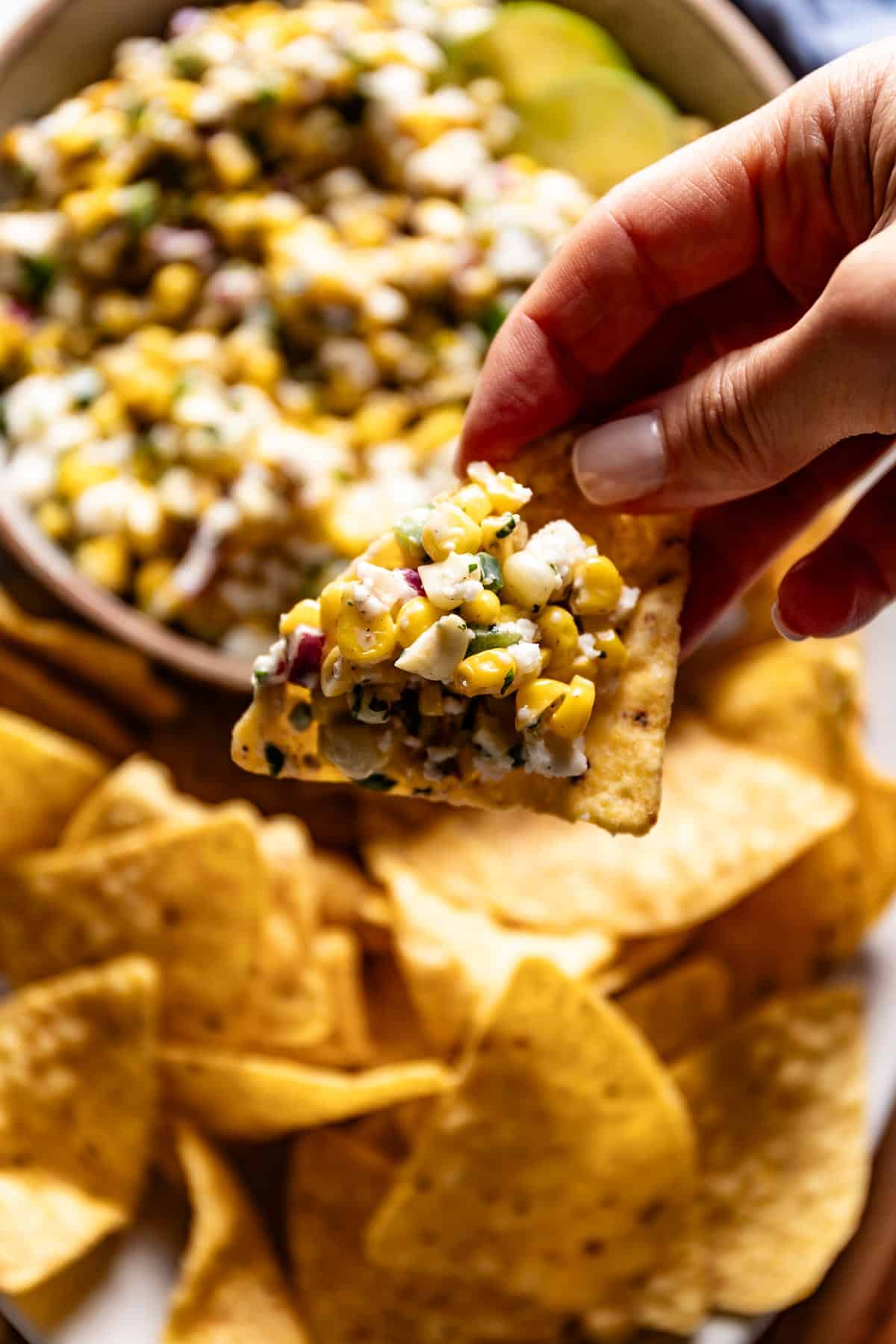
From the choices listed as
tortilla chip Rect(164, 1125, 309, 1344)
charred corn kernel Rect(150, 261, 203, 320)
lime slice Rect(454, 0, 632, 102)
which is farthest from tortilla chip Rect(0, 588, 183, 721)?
lime slice Rect(454, 0, 632, 102)

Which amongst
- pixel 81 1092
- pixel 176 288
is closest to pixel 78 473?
pixel 176 288

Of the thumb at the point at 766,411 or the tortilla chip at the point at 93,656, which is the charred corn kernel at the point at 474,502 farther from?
the tortilla chip at the point at 93,656

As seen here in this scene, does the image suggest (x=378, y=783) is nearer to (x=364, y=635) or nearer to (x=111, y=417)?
(x=364, y=635)

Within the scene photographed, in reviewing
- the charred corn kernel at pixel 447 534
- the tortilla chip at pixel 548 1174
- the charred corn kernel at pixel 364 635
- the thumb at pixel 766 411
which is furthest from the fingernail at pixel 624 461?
the tortilla chip at pixel 548 1174

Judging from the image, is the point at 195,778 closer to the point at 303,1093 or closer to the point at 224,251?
the point at 303,1093

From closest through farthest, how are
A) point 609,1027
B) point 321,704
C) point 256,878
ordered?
1. point 321,704
2. point 609,1027
3. point 256,878

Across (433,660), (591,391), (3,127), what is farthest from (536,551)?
(3,127)

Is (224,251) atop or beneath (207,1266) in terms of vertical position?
atop
